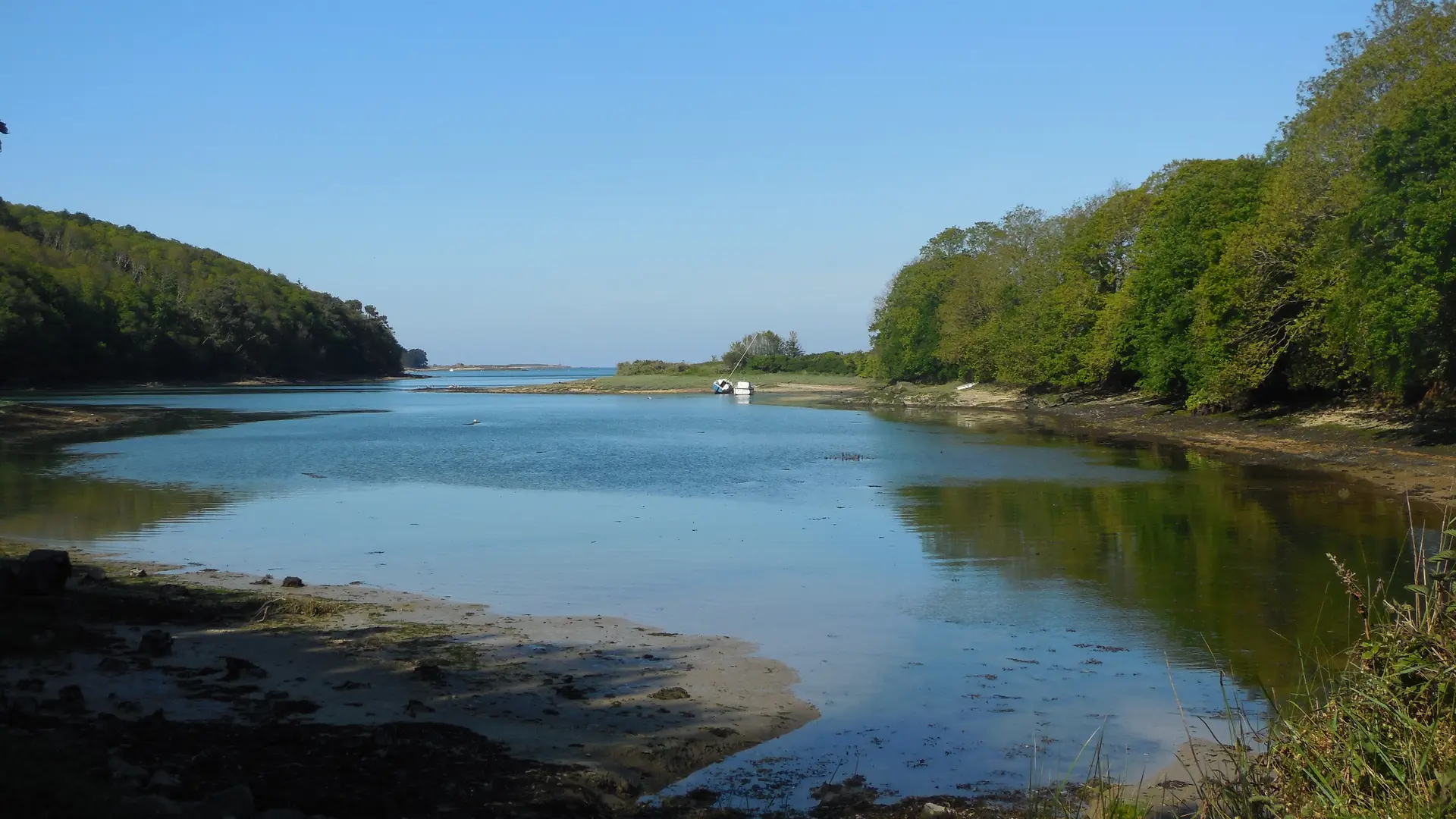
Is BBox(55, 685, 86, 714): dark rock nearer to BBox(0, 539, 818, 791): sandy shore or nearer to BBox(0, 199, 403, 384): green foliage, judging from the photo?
BBox(0, 539, 818, 791): sandy shore

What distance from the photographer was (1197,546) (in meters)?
18.2

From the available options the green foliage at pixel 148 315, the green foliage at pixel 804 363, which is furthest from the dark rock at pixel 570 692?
the green foliage at pixel 804 363

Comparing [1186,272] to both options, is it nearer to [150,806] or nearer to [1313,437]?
[1313,437]

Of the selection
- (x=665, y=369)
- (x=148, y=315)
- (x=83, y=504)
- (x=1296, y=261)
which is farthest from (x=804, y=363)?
(x=83, y=504)

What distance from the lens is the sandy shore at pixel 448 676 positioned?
8.08 meters

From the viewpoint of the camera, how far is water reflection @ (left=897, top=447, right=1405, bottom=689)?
12070 millimetres

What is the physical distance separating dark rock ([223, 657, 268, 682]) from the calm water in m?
4.09

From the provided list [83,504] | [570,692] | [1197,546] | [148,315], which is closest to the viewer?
[570,692]

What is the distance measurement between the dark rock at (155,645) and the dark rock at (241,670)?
0.62 meters

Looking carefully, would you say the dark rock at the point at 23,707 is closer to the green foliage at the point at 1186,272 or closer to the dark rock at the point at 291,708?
the dark rock at the point at 291,708

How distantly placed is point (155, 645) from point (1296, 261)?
1374 inches

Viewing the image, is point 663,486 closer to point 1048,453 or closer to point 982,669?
point 1048,453

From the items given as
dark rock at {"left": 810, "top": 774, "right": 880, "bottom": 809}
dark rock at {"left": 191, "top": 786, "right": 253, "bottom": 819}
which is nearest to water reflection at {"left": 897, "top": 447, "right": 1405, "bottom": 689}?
dark rock at {"left": 810, "top": 774, "right": 880, "bottom": 809}

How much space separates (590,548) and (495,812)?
1246 centimetres
